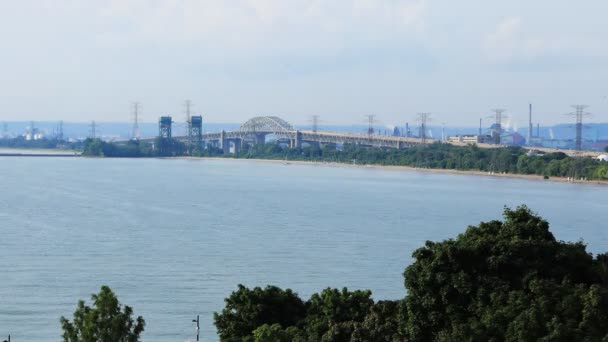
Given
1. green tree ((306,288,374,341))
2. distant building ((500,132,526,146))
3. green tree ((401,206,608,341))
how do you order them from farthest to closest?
distant building ((500,132,526,146)) < green tree ((306,288,374,341)) < green tree ((401,206,608,341))

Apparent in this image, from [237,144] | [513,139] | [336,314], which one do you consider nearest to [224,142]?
[237,144]

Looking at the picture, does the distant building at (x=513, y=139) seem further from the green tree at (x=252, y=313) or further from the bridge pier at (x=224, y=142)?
the green tree at (x=252, y=313)

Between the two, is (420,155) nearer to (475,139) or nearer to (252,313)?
(475,139)

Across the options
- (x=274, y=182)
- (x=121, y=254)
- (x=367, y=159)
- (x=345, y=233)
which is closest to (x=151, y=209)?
(x=345, y=233)

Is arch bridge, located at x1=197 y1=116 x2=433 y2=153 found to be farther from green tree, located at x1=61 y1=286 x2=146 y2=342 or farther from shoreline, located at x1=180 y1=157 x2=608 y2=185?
green tree, located at x1=61 y1=286 x2=146 y2=342

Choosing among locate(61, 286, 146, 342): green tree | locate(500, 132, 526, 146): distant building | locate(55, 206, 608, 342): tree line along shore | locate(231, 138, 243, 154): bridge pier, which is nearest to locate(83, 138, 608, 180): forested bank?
locate(231, 138, 243, 154): bridge pier
